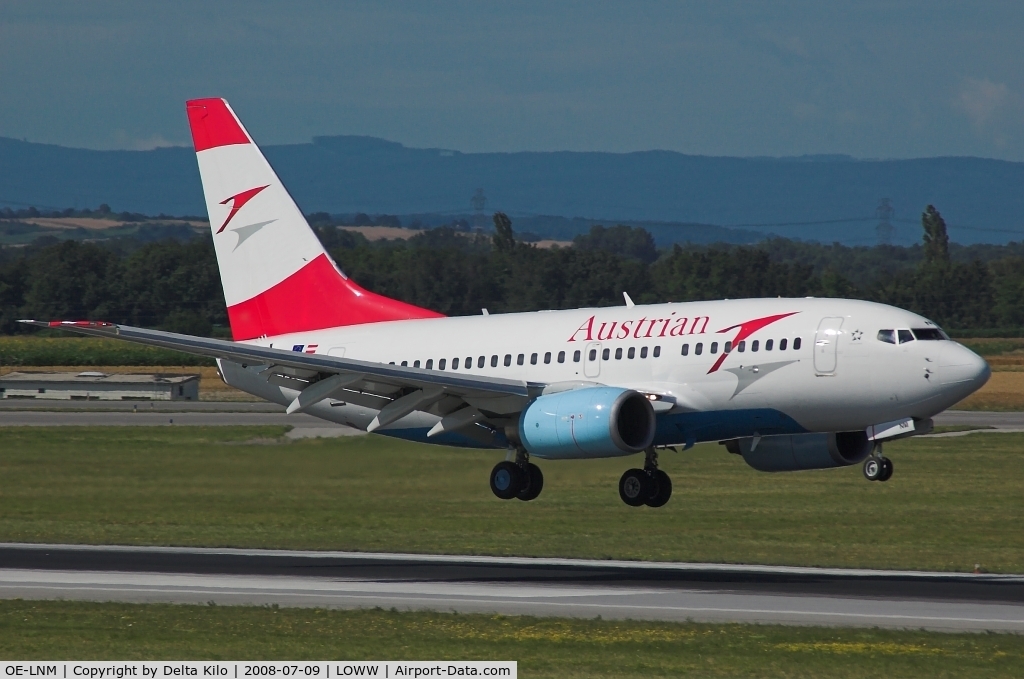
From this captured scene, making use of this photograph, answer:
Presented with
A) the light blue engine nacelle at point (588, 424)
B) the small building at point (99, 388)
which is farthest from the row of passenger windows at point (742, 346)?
the small building at point (99, 388)

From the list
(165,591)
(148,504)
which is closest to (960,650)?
(165,591)

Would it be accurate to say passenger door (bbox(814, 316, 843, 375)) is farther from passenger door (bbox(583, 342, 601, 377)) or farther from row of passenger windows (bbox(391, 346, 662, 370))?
passenger door (bbox(583, 342, 601, 377))

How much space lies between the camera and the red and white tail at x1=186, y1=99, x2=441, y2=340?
170ft

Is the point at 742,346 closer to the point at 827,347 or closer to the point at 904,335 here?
the point at 827,347

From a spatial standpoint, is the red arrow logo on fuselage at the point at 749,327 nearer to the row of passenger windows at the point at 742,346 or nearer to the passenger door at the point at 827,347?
the row of passenger windows at the point at 742,346

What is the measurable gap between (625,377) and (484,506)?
20.9m

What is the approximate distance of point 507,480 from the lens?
44.9m

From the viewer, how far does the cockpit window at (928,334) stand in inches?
1610

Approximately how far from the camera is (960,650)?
32.2 meters

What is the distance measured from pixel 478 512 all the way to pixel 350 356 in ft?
45.9

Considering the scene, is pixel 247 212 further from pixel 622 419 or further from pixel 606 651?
pixel 606 651

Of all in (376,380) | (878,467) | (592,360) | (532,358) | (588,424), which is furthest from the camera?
(532,358)

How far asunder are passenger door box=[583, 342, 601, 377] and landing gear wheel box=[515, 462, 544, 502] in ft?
10.3

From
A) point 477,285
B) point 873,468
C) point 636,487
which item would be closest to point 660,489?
point 636,487
